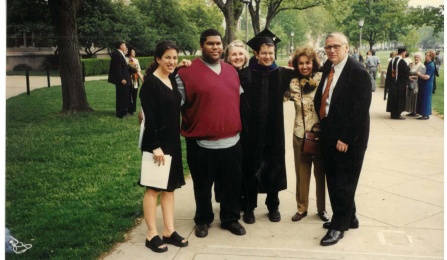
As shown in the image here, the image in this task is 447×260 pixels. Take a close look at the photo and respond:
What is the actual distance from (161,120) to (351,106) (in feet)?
5.22

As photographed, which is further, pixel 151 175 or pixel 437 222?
pixel 437 222

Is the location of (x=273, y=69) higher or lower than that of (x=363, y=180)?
higher

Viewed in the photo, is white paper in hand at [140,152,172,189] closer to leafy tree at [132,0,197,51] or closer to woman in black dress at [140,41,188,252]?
woman in black dress at [140,41,188,252]

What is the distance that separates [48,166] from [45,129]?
3147mm

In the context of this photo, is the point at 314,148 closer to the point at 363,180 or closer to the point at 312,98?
the point at 312,98

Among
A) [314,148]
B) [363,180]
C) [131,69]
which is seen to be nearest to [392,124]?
[363,180]

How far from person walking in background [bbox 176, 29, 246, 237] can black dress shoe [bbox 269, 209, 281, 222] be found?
0.44 metres

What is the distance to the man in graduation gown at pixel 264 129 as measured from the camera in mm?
4445

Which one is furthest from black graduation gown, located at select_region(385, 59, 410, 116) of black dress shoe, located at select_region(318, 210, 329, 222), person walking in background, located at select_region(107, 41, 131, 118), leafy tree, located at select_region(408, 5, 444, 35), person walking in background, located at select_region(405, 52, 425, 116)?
black dress shoe, located at select_region(318, 210, 329, 222)

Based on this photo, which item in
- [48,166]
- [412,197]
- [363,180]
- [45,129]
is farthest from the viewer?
[45,129]

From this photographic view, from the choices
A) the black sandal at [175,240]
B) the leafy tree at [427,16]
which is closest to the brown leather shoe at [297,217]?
the black sandal at [175,240]

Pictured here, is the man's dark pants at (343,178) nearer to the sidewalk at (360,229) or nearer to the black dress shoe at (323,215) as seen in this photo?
the sidewalk at (360,229)

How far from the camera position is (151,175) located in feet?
13.0

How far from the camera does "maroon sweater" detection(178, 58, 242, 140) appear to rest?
4.03 meters
